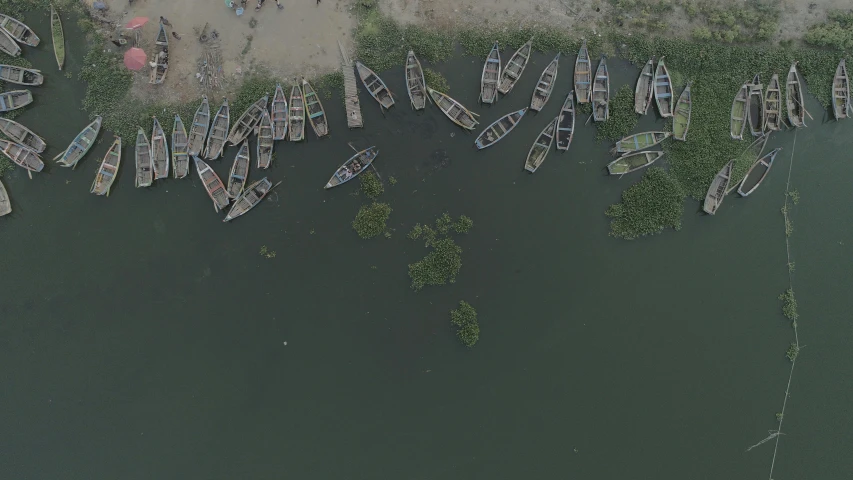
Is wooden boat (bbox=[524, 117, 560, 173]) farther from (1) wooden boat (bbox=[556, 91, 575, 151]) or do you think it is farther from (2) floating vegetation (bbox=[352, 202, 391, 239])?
(2) floating vegetation (bbox=[352, 202, 391, 239])

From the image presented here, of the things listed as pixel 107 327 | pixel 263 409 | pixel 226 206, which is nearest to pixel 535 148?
pixel 226 206

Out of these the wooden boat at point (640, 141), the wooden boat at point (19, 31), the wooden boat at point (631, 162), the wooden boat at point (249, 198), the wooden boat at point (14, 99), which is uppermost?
the wooden boat at point (19, 31)

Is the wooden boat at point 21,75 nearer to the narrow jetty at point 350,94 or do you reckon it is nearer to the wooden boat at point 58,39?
the wooden boat at point 58,39

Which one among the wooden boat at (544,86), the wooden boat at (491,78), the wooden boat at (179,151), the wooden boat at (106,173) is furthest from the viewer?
the wooden boat at (544,86)

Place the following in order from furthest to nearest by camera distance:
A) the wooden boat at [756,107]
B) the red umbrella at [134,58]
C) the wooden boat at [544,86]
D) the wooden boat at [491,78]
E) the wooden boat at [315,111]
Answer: the wooden boat at [756,107] → the wooden boat at [544,86] → the wooden boat at [491,78] → the wooden boat at [315,111] → the red umbrella at [134,58]

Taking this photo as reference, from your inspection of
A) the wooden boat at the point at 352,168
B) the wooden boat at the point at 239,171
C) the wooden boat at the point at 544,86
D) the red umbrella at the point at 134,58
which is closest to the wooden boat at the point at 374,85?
the wooden boat at the point at 352,168

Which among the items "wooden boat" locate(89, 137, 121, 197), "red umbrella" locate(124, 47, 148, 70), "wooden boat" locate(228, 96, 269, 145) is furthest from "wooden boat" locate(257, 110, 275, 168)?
"wooden boat" locate(89, 137, 121, 197)

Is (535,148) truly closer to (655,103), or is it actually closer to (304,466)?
(655,103)

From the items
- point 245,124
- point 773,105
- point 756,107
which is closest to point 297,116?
point 245,124
